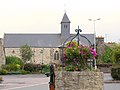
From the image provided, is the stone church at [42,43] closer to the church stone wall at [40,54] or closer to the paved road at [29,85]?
the church stone wall at [40,54]

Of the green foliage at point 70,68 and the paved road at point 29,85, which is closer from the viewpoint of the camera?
the green foliage at point 70,68

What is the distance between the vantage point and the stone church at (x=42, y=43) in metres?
118

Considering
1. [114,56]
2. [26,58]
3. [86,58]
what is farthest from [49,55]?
[86,58]

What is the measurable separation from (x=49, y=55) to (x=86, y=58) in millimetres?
105007

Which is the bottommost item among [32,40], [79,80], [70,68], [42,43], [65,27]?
[79,80]

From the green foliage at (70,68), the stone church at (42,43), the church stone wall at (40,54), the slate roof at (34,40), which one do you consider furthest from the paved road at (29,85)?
the slate roof at (34,40)

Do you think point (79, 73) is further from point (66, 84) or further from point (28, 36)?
point (28, 36)

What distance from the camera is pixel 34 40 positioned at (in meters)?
120

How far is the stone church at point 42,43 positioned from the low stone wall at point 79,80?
339 feet

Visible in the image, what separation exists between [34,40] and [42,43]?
2.81 m

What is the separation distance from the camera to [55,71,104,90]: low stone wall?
534 inches

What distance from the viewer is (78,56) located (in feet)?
A: 46.3

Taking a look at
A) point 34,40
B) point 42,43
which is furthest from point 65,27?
point 34,40

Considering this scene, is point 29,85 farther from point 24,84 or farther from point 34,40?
point 34,40
